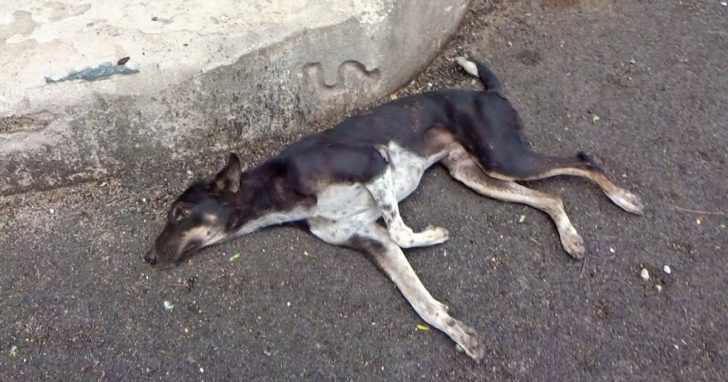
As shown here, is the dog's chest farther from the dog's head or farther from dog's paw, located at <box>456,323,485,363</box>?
dog's paw, located at <box>456,323,485,363</box>

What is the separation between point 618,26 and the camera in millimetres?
4387

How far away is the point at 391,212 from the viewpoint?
3.20 m

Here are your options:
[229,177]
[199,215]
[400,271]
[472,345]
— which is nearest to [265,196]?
[229,177]

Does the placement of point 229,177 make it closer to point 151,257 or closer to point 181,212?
point 181,212

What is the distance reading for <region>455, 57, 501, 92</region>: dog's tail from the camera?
377cm

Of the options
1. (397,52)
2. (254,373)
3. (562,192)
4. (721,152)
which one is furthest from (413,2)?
(254,373)

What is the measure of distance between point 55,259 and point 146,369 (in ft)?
2.76

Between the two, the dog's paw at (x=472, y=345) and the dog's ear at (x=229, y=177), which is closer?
the dog's paw at (x=472, y=345)

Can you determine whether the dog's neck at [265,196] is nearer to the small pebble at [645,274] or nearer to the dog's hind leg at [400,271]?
the dog's hind leg at [400,271]

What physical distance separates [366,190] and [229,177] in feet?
2.18

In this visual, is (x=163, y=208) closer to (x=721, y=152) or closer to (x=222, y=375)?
(x=222, y=375)

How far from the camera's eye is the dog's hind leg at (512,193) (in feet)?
10.6

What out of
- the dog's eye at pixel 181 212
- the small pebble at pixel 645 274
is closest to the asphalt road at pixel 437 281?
the small pebble at pixel 645 274

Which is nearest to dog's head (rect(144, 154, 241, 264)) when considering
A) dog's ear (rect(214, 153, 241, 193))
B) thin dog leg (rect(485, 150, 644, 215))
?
dog's ear (rect(214, 153, 241, 193))
